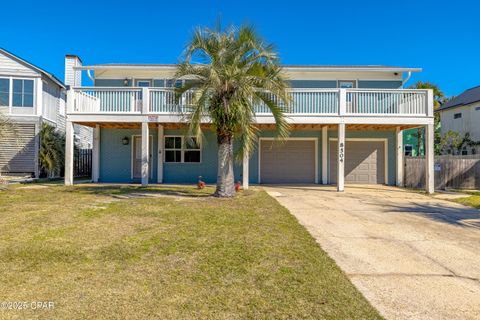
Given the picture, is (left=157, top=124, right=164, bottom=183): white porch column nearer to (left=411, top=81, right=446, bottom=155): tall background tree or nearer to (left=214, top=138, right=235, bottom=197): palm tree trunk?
(left=214, top=138, right=235, bottom=197): palm tree trunk

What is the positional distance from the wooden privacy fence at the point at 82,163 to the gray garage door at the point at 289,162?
9.81 m

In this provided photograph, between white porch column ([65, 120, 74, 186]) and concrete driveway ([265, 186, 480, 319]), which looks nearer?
concrete driveway ([265, 186, 480, 319])

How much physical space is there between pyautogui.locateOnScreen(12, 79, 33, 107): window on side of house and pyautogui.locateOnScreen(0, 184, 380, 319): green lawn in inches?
425

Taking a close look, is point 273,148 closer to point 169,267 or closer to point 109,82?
point 109,82

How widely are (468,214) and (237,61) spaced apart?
24.0 ft

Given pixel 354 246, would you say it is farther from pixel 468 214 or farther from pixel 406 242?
pixel 468 214

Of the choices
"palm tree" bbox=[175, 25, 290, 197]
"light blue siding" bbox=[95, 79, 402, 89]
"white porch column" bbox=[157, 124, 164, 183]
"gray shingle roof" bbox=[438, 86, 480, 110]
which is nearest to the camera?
"palm tree" bbox=[175, 25, 290, 197]

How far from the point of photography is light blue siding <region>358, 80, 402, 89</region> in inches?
562

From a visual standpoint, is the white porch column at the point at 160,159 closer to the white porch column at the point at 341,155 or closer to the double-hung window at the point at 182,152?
the double-hung window at the point at 182,152

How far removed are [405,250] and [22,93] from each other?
58.3 feet

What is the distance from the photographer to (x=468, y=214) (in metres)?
7.70

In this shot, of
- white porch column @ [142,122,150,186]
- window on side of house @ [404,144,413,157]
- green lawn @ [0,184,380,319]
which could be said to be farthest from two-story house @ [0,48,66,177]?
window on side of house @ [404,144,413,157]

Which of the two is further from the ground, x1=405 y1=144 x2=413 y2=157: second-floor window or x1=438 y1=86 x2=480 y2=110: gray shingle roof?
x1=438 y1=86 x2=480 y2=110: gray shingle roof

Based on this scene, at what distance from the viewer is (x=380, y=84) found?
47.1ft
